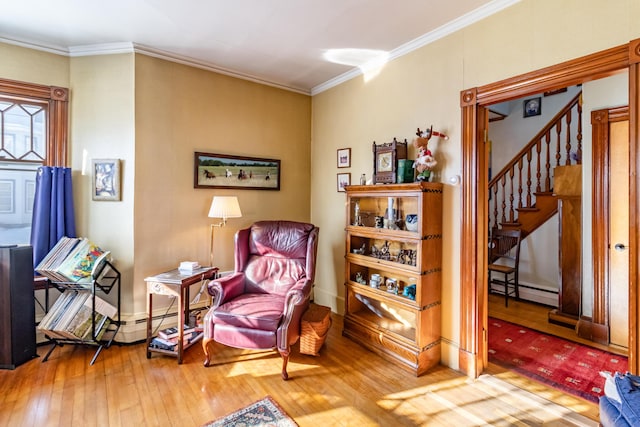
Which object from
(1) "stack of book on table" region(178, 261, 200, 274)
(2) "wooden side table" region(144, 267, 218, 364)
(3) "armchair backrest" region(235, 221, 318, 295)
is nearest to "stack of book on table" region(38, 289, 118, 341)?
(2) "wooden side table" region(144, 267, 218, 364)

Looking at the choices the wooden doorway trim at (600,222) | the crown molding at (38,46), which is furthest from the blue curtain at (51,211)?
the wooden doorway trim at (600,222)

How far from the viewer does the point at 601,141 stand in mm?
3141

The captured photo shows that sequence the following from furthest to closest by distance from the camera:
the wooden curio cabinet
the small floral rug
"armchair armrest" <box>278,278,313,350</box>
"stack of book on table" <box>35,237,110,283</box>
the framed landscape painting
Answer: the framed landscape painting, "stack of book on table" <box>35,237,110,283</box>, the wooden curio cabinet, "armchair armrest" <box>278,278,313,350</box>, the small floral rug

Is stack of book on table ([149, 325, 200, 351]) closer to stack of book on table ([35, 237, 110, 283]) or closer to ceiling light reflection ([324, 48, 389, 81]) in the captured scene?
stack of book on table ([35, 237, 110, 283])

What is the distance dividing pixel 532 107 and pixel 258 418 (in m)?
5.77

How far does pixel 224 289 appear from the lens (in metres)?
2.85

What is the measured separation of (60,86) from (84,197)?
3.61ft

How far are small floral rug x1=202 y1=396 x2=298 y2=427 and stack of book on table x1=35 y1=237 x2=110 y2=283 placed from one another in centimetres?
177

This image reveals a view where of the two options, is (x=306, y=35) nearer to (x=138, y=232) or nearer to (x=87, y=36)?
(x=87, y=36)

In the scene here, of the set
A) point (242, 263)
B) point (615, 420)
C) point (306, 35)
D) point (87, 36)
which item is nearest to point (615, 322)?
point (615, 420)

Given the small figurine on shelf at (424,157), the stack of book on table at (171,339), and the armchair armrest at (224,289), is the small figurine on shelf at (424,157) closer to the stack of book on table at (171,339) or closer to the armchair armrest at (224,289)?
the armchair armrest at (224,289)

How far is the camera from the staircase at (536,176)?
4.34m

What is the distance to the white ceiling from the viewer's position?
2.45 metres

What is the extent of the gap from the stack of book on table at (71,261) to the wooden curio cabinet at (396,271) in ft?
7.78
